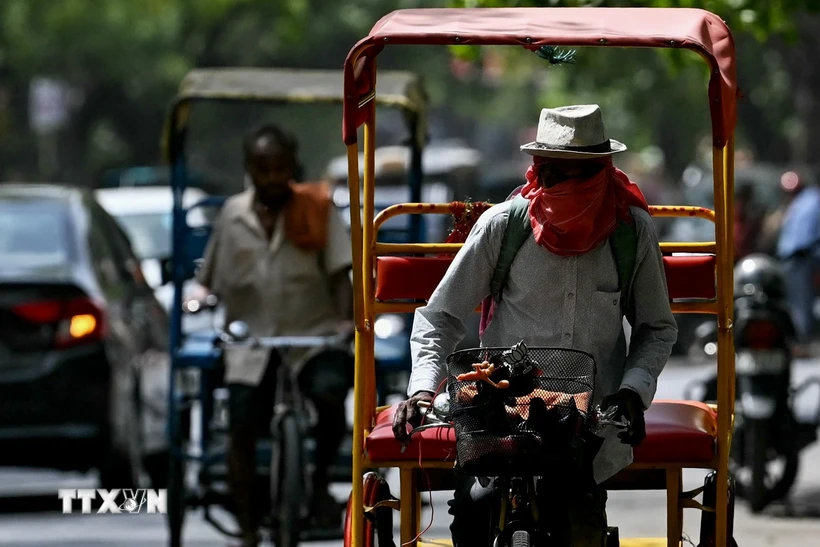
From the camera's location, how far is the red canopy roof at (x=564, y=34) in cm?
471

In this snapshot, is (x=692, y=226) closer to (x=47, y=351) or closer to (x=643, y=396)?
(x=47, y=351)

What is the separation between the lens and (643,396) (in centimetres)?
451

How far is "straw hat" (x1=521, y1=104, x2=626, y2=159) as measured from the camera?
452 centimetres

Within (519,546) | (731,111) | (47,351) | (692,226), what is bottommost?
(692,226)

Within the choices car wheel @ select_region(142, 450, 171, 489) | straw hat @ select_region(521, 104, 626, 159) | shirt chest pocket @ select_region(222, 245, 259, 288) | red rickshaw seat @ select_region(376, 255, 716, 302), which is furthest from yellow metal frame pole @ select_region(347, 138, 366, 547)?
car wheel @ select_region(142, 450, 171, 489)

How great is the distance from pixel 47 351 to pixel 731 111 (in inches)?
213

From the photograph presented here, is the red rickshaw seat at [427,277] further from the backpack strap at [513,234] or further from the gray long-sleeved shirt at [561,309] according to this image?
the backpack strap at [513,234]

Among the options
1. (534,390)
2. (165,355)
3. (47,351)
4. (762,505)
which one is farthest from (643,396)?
(165,355)

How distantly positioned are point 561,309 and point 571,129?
0.49 meters

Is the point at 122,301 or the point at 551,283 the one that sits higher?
the point at 551,283

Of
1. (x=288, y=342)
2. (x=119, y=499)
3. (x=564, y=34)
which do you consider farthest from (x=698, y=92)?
(x=564, y=34)

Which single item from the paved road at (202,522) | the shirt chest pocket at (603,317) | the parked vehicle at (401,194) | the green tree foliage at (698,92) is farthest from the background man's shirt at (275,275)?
the green tree foliage at (698,92)

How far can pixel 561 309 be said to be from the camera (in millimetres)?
4695

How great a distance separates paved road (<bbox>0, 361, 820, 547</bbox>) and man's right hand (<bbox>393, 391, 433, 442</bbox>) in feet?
12.5
